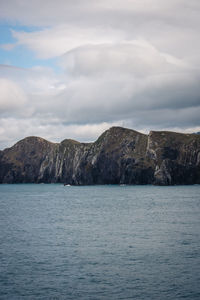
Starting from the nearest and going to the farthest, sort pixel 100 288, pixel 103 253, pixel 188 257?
pixel 100 288 → pixel 188 257 → pixel 103 253

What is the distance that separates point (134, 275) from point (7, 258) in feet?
51.6

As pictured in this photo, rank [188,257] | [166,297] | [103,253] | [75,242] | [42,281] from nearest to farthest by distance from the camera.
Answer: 1. [166,297]
2. [42,281]
3. [188,257]
4. [103,253]
5. [75,242]

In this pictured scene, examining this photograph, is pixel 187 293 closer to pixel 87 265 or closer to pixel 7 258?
pixel 87 265

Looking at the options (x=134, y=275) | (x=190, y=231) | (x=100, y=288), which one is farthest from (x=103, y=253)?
(x=190, y=231)

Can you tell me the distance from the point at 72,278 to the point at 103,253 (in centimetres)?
1001

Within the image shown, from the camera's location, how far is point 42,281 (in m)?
33.8

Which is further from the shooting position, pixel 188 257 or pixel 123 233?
pixel 123 233

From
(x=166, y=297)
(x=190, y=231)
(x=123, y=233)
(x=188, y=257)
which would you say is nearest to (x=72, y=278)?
(x=166, y=297)

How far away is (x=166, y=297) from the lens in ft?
96.4

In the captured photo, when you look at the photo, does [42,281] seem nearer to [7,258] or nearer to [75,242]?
[7,258]

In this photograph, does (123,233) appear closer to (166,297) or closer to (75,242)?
(75,242)

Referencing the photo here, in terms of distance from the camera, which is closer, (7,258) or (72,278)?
(72,278)

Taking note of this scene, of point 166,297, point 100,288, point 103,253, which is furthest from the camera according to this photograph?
point 103,253

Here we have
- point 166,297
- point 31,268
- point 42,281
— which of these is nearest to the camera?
point 166,297
